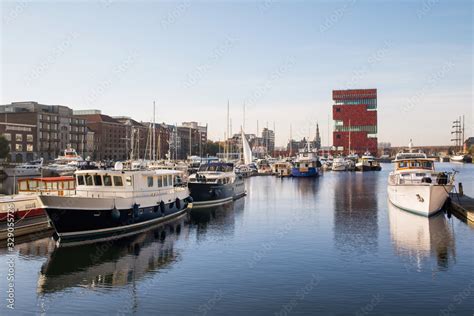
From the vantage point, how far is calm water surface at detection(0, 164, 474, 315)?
22297 mm

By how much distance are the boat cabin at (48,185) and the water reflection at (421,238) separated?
28158 mm

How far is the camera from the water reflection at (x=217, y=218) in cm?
4266

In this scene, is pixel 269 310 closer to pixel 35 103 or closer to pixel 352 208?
pixel 352 208

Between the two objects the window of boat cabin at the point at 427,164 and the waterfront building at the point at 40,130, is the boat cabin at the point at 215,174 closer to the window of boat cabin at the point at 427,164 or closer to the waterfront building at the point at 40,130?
the window of boat cabin at the point at 427,164

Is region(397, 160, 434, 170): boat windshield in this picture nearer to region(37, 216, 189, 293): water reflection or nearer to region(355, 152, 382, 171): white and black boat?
region(37, 216, 189, 293): water reflection

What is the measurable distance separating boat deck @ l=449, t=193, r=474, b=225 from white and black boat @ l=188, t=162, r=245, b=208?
88.1ft

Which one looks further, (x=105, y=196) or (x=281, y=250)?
(x=105, y=196)

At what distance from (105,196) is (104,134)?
16026 cm

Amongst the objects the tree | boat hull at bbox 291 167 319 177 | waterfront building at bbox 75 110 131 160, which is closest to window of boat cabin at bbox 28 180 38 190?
the tree

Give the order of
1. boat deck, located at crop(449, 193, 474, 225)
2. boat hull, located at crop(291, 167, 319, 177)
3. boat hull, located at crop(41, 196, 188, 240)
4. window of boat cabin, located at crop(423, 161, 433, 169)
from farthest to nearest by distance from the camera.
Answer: boat hull, located at crop(291, 167, 319, 177) → window of boat cabin, located at crop(423, 161, 433, 169) → boat deck, located at crop(449, 193, 474, 225) → boat hull, located at crop(41, 196, 188, 240)

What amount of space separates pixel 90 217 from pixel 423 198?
3144cm

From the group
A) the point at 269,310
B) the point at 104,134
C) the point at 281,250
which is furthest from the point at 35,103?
the point at 269,310

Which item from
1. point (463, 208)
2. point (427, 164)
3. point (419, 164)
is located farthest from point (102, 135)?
point (463, 208)

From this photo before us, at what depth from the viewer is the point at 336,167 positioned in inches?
6206
